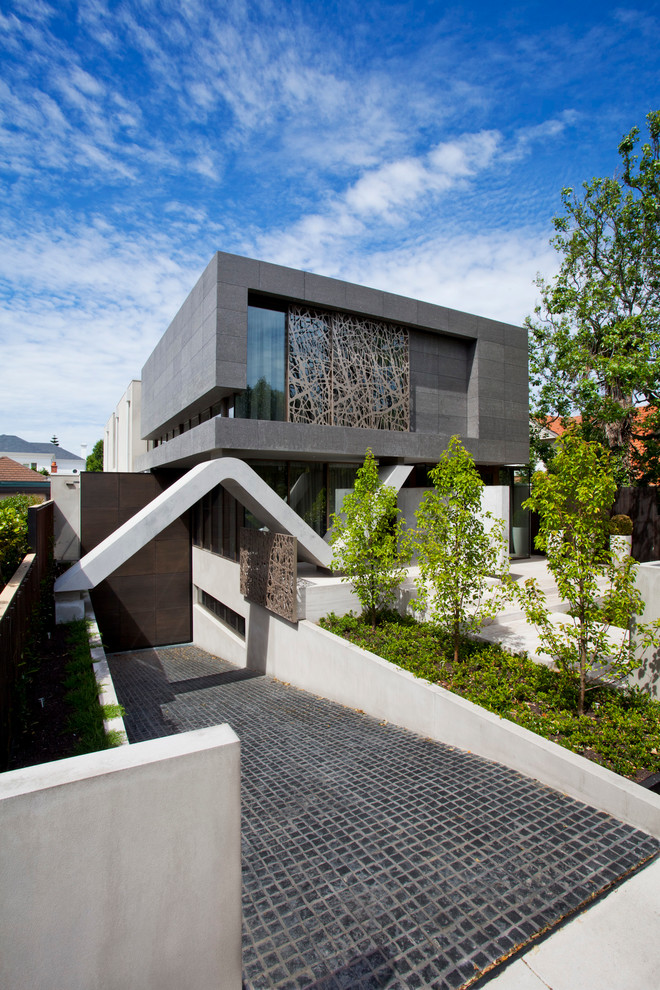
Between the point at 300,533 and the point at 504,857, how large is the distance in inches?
365

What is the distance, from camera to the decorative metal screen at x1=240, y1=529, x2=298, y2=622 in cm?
1238

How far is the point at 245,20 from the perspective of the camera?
918cm

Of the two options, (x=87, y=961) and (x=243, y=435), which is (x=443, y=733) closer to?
(x=87, y=961)

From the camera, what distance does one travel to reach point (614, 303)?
19562 millimetres

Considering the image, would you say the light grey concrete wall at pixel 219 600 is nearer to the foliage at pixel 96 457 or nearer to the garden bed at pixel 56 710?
the garden bed at pixel 56 710

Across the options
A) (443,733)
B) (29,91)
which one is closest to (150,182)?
(29,91)

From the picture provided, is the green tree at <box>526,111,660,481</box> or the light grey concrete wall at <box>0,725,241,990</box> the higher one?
the green tree at <box>526,111,660,481</box>

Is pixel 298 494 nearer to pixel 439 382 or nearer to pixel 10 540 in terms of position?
pixel 439 382

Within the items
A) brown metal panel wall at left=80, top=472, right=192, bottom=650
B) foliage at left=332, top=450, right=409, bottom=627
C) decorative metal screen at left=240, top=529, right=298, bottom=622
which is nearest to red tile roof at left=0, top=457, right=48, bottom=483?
brown metal panel wall at left=80, top=472, right=192, bottom=650

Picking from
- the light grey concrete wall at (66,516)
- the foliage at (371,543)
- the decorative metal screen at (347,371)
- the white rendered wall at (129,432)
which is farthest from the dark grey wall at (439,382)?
the white rendered wall at (129,432)

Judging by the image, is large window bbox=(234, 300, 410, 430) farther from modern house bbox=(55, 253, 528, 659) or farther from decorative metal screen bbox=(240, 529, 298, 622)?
decorative metal screen bbox=(240, 529, 298, 622)

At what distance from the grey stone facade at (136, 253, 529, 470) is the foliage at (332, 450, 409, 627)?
2861 mm

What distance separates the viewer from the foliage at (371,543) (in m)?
11.4

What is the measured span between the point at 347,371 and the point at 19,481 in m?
29.7
